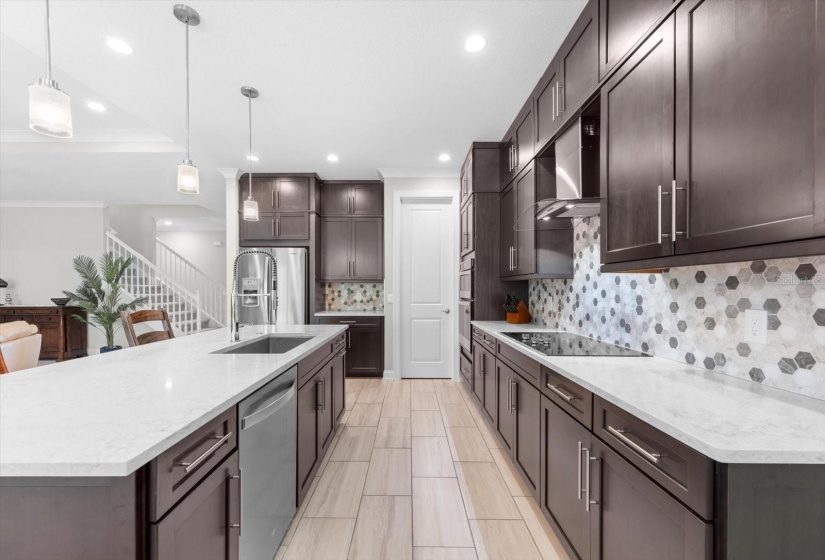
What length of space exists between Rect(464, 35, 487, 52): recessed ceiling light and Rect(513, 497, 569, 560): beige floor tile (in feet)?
9.26

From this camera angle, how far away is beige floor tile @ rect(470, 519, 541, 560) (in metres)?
1.62

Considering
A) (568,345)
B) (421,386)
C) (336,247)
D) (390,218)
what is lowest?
(421,386)

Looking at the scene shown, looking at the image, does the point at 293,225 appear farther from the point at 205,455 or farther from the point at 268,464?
the point at 205,455

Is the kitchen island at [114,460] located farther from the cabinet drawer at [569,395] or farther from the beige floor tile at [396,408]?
the beige floor tile at [396,408]

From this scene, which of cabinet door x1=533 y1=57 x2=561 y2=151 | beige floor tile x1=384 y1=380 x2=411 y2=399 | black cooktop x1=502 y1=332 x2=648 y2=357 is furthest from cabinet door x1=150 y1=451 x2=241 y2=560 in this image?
beige floor tile x1=384 y1=380 x2=411 y2=399

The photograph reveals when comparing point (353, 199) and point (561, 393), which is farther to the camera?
point (353, 199)

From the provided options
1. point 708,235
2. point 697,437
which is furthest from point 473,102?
point 697,437

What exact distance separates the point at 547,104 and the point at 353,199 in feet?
10.2

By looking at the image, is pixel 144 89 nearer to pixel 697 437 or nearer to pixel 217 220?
pixel 697 437

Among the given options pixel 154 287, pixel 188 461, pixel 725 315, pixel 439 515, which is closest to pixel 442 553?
pixel 439 515

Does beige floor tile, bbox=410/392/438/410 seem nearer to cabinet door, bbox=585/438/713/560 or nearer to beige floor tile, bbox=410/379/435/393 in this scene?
beige floor tile, bbox=410/379/435/393

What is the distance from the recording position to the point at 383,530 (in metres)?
1.79

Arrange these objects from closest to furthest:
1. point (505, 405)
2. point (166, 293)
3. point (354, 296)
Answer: point (505, 405), point (354, 296), point (166, 293)

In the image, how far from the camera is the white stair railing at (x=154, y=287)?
6.10 metres
